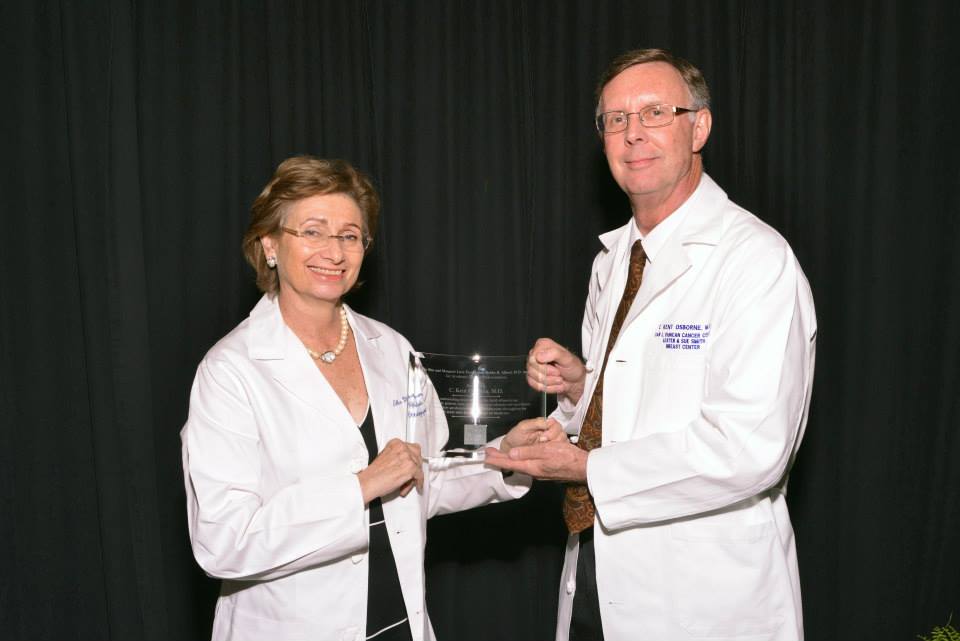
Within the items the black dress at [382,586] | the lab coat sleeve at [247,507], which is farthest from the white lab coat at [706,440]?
the lab coat sleeve at [247,507]

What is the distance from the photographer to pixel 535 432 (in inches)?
86.0

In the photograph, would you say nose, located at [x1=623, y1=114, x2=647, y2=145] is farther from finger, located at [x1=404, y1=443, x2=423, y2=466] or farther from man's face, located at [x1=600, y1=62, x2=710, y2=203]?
finger, located at [x1=404, y1=443, x2=423, y2=466]

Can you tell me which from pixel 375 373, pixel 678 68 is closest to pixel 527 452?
pixel 375 373

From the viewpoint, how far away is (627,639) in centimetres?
216

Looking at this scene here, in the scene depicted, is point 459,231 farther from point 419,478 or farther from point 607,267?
point 419,478

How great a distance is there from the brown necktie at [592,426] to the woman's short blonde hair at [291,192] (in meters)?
0.78

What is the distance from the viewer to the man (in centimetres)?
202

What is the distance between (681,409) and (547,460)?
14.7 inches

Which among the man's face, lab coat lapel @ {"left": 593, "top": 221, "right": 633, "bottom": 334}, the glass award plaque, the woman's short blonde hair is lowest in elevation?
the glass award plaque

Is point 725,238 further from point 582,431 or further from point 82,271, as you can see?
point 82,271

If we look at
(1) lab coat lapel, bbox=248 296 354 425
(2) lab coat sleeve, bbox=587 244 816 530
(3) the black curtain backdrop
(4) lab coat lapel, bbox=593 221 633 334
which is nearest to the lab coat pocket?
(2) lab coat sleeve, bbox=587 244 816 530

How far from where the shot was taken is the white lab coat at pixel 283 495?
202 cm

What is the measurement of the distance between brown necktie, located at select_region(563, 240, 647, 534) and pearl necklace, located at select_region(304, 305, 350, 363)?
2.43 ft

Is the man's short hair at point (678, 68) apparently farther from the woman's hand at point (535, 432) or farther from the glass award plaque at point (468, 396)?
the woman's hand at point (535, 432)
